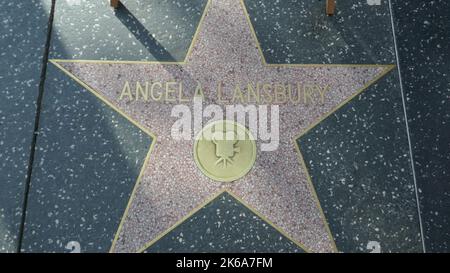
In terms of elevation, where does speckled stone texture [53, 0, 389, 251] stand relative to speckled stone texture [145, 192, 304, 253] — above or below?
above

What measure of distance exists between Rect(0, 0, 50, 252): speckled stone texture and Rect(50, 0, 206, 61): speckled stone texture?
0.38 feet

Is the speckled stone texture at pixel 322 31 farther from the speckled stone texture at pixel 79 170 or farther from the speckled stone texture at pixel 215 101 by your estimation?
the speckled stone texture at pixel 79 170

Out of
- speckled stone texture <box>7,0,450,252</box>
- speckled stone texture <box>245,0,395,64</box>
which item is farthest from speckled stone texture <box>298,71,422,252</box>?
speckled stone texture <box>245,0,395,64</box>

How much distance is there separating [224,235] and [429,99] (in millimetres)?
1237

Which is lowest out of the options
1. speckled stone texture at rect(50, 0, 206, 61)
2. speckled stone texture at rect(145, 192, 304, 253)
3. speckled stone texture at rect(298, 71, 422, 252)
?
speckled stone texture at rect(145, 192, 304, 253)

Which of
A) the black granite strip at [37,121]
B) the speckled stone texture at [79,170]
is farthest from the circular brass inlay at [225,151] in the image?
the black granite strip at [37,121]

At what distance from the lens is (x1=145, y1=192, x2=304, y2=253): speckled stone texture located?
A: 2.40 meters

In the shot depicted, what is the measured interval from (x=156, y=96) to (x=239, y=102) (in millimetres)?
413

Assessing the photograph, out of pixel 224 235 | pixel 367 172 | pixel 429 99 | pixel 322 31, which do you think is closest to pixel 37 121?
pixel 224 235

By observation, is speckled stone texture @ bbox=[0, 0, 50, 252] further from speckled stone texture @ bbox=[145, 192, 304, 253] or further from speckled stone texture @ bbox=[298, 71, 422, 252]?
speckled stone texture @ bbox=[298, 71, 422, 252]

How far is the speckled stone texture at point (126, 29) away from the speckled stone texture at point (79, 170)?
19cm

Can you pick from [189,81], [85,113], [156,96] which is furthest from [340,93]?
[85,113]

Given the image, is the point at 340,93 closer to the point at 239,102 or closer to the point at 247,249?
the point at 239,102

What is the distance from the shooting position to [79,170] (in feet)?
8.15
